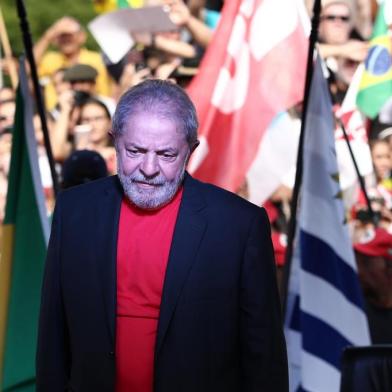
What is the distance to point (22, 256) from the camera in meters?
5.60

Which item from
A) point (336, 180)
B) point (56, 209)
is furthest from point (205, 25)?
point (56, 209)

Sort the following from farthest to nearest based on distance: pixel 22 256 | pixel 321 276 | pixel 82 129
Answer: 1. pixel 82 129
2. pixel 321 276
3. pixel 22 256

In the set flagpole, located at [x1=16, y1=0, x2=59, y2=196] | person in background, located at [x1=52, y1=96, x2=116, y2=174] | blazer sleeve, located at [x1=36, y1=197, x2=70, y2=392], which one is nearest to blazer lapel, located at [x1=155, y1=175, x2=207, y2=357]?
blazer sleeve, located at [x1=36, y1=197, x2=70, y2=392]

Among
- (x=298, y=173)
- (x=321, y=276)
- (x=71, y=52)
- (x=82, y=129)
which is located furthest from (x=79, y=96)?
(x=321, y=276)

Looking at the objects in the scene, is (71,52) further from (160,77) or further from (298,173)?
(298,173)

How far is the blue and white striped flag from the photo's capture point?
5.63 m

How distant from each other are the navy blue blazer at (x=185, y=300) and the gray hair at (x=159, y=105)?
20cm

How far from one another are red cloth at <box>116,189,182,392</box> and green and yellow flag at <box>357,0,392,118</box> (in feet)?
15.4

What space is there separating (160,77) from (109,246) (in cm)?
467

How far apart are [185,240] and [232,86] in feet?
11.4

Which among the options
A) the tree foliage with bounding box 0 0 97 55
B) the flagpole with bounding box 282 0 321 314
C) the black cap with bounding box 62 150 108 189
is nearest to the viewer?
the black cap with bounding box 62 150 108 189

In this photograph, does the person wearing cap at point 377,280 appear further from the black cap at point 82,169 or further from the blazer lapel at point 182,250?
the blazer lapel at point 182,250

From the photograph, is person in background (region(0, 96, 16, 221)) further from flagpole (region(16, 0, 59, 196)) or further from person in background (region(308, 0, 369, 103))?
person in background (region(308, 0, 369, 103))

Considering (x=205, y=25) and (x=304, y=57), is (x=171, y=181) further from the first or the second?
(x=205, y=25)
